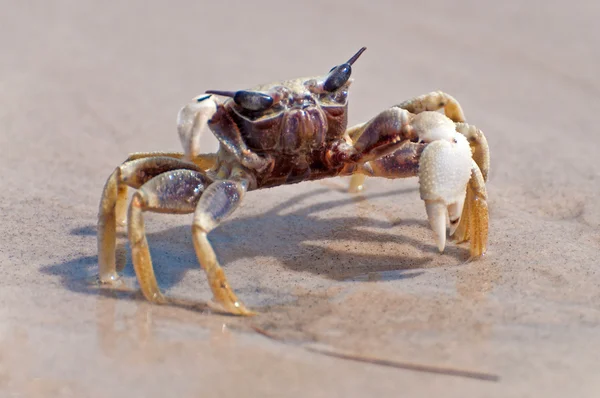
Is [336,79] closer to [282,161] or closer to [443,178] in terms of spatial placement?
[282,161]

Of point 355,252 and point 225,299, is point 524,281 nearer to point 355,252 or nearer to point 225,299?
point 355,252

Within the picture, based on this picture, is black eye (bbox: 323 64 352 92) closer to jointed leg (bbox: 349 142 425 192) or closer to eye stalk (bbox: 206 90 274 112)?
eye stalk (bbox: 206 90 274 112)

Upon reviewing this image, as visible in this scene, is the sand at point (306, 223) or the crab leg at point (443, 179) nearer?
the sand at point (306, 223)

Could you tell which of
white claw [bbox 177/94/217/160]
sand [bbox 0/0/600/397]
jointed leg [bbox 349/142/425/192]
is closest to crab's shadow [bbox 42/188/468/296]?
sand [bbox 0/0/600/397]

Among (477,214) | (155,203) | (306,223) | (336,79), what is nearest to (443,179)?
(477,214)

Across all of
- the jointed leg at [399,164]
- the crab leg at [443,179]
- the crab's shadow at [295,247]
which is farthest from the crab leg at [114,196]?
the crab leg at [443,179]

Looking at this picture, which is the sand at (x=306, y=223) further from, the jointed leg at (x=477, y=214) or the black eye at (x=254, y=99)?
the black eye at (x=254, y=99)

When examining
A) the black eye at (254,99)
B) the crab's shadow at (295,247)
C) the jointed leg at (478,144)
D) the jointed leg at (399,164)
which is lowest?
the crab's shadow at (295,247)

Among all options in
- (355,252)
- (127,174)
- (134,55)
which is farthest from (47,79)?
(355,252)
